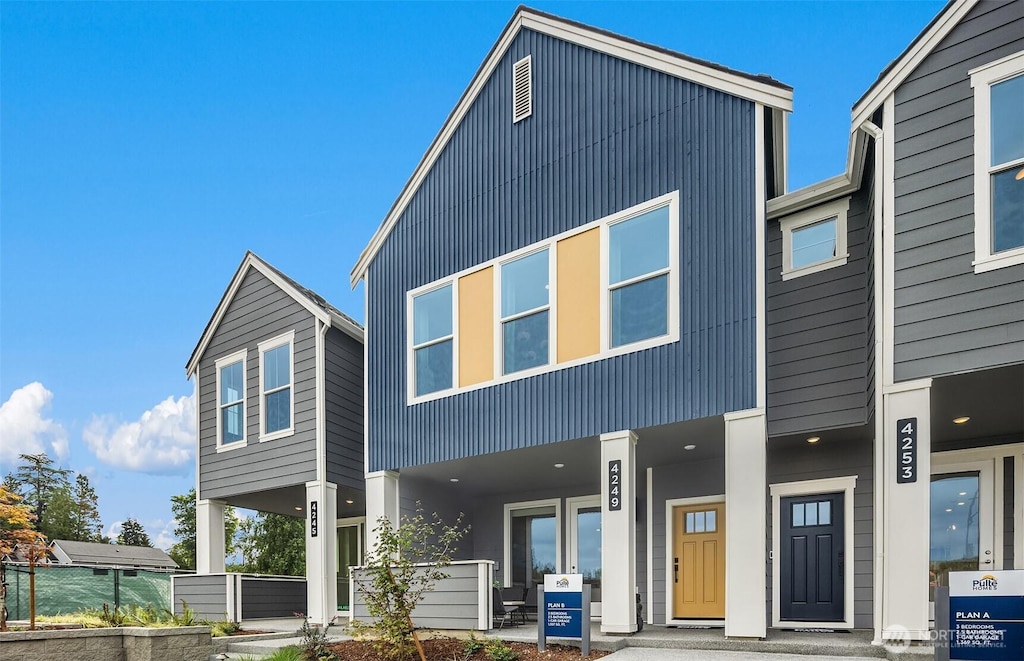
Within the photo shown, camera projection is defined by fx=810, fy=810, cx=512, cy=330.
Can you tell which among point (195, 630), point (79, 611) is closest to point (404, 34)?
point (79, 611)

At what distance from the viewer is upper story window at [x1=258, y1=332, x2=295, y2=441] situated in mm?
14945

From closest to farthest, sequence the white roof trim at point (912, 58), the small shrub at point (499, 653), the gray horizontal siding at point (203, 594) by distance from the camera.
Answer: the white roof trim at point (912, 58) → the small shrub at point (499, 653) → the gray horizontal siding at point (203, 594)

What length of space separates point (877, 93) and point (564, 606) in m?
6.87

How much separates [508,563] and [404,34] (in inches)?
1629

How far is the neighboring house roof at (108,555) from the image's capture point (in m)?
31.3

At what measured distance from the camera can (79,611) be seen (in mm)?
16109

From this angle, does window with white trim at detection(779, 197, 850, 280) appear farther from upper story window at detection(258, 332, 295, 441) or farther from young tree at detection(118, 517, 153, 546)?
young tree at detection(118, 517, 153, 546)

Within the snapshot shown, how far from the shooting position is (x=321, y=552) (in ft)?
45.7

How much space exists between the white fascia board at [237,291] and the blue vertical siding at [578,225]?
1.14 metres

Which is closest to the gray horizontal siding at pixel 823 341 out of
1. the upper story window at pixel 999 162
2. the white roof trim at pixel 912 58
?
the white roof trim at pixel 912 58

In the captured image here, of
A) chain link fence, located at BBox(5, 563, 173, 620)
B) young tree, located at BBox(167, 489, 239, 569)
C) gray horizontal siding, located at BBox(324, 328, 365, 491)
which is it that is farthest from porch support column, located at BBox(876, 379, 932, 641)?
young tree, located at BBox(167, 489, 239, 569)

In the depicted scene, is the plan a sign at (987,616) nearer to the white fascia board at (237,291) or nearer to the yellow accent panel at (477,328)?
the yellow accent panel at (477,328)

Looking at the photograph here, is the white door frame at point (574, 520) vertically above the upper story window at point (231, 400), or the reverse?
Answer: the upper story window at point (231, 400)

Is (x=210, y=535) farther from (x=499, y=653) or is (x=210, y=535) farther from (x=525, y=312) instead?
(x=499, y=653)
